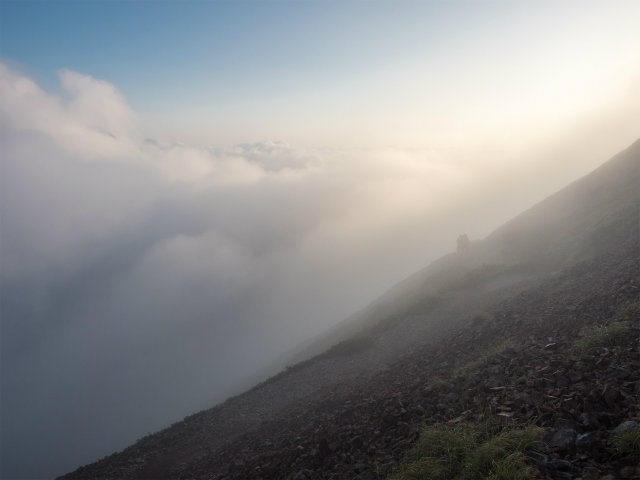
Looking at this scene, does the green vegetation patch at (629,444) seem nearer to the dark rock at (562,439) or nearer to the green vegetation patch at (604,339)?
the dark rock at (562,439)

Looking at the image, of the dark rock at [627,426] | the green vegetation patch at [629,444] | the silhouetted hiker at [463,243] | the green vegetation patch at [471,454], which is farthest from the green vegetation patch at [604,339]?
the silhouetted hiker at [463,243]

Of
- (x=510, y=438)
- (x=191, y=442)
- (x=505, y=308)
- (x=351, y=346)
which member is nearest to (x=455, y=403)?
(x=510, y=438)

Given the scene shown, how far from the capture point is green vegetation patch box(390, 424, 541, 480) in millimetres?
5305

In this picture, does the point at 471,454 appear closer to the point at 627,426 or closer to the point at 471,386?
the point at 627,426

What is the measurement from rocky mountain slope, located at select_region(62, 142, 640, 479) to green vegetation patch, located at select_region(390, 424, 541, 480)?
278mm

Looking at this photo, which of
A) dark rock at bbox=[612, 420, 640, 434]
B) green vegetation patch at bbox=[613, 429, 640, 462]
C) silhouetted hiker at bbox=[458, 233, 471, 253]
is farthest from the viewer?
silhouetted hiker at bbox=[458, 233, 471, 253]

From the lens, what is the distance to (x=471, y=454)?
5820 mm

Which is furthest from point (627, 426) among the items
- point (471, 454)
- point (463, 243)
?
point (463, 243)

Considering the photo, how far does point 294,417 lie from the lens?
53.9 ft

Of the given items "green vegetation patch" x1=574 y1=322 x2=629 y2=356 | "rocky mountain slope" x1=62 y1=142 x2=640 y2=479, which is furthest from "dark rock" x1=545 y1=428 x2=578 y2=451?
"green vegetation patch" x1=574 y1=322 x2=629 y2=356

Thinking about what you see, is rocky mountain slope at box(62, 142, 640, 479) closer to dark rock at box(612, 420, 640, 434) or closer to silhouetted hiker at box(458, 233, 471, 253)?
dark rock at box(612, 420, 640, 434)

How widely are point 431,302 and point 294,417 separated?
18119 mm

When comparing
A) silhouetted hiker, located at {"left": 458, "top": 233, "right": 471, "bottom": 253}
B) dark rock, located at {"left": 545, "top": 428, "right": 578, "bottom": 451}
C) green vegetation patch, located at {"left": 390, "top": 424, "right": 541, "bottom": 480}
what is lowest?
dark rock, located at {"left": 545, "top": 428, "right": 578, "bottom": 451}

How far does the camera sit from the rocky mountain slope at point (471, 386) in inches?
255
